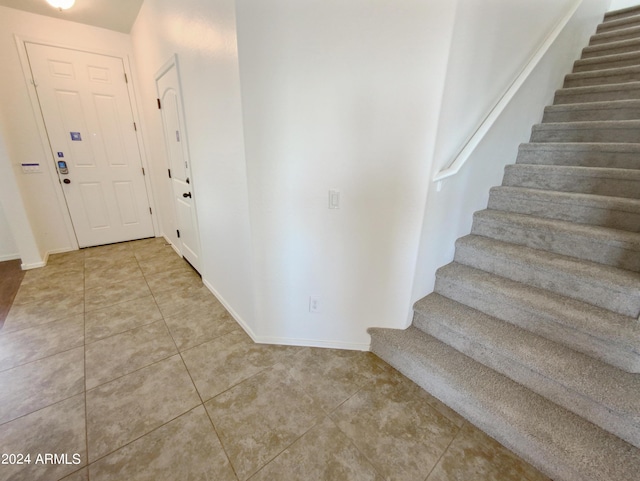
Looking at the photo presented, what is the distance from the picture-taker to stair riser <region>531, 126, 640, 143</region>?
6.14ft

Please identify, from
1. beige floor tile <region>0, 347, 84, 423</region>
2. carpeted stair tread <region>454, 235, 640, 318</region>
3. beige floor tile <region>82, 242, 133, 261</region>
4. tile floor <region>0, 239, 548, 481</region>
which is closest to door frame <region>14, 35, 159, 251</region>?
beige floor tile <region>82, 242, 133, 261</region>

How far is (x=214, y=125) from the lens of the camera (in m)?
1.78

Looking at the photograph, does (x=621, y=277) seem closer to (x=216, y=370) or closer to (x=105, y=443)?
(x=216, y=370)

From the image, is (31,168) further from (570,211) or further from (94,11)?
(570,211)

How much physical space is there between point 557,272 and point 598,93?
1.95 metres

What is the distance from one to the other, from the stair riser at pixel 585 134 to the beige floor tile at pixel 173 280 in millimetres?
3457

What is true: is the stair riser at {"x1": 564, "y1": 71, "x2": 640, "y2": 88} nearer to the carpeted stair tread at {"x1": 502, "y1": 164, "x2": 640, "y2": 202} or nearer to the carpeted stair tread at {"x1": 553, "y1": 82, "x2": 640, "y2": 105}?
the carpeted stair tread at {"x1": 553, "y1": 82, "x2": 640, "y2": 105}

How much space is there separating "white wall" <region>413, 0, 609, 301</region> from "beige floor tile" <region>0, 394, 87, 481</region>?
6.34 ft

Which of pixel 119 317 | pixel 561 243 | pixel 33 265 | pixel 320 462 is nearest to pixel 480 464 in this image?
pixel 320 462

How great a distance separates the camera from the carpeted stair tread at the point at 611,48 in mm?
2463

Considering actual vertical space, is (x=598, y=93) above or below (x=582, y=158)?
above

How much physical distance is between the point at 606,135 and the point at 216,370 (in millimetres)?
→ 3241

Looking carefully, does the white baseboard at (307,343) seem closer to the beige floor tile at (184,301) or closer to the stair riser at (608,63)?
the beige floor tile at (184,301)

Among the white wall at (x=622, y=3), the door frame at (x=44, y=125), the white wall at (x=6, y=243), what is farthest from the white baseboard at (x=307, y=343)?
the white wall at (x=622, y=3)
